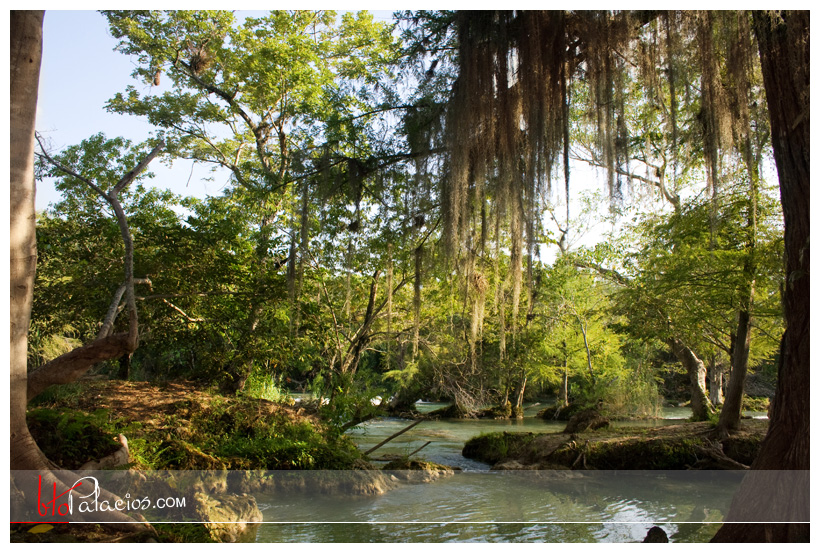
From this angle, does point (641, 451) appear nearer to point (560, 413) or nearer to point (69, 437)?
point (69, 437)

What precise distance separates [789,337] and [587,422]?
235 inches

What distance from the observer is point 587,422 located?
8.16m

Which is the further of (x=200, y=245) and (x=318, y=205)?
(x=200, y=245)

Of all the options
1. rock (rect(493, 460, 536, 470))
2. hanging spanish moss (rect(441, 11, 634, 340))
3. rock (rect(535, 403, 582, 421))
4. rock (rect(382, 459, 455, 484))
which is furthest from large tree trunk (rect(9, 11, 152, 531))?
rock (rect(535, 403, 582, 421))

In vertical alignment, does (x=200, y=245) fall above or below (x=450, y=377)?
above

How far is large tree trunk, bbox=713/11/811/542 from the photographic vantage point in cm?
247

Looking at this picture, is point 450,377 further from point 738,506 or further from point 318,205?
point 738,506

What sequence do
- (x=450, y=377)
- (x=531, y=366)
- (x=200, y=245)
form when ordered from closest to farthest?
(x=200, y=245)
(x=450, y=377)
(x=531, y=366)

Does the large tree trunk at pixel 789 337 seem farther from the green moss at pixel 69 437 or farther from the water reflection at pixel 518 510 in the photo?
the green moss at pixel 69 437

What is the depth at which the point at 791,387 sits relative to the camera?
8.48 feet

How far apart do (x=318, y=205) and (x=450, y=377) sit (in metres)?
7.50

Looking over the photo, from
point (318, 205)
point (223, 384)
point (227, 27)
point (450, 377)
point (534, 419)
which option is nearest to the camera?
point (318, 205)

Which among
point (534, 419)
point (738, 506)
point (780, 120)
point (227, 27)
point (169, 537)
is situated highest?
point (227, 27)
